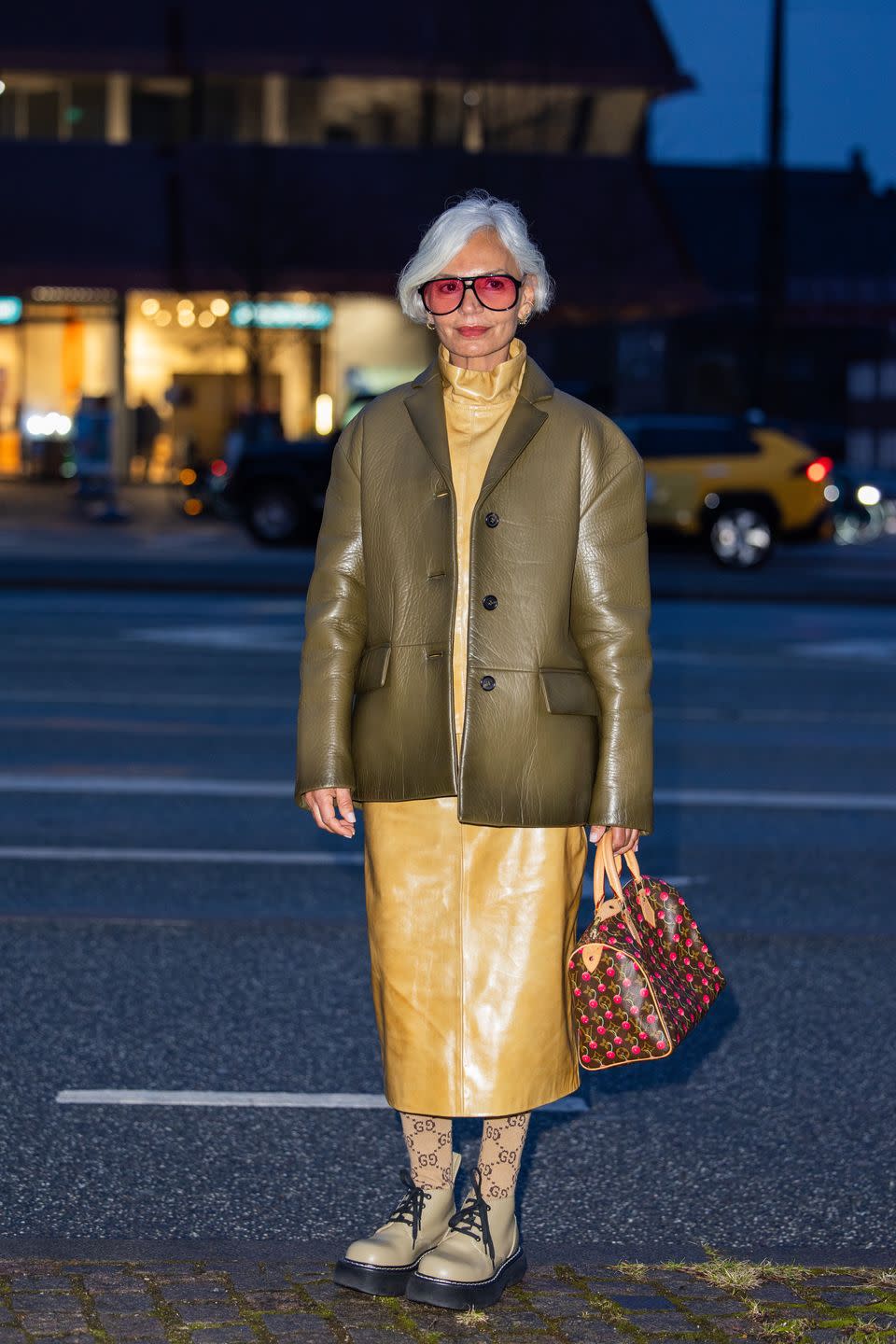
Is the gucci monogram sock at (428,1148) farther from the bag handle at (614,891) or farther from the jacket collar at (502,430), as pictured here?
the jacket collar at (502,430)

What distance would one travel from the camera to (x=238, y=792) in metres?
10.1

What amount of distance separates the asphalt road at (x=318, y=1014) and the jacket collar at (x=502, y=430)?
1.65 m

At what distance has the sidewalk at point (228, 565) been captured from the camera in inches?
912

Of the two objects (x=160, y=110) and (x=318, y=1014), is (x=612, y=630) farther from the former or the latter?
(x=160, y=110)

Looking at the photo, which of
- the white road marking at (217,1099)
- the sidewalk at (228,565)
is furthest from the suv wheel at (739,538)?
the white road marking at (217,1099)

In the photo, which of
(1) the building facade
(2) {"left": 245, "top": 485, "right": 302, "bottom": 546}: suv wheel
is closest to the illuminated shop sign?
(1) the building facade

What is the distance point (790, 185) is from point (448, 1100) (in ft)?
219

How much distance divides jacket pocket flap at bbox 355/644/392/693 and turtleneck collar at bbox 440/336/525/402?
1.63 feet

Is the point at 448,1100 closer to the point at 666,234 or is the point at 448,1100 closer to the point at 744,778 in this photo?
the point at 744,778

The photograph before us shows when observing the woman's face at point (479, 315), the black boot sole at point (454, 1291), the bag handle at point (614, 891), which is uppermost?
the woman's face at point (479, 315)

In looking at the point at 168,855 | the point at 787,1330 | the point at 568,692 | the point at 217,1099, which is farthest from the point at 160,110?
the point at 787,1330

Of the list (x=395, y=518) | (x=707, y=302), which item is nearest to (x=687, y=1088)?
(x=395, y=518)

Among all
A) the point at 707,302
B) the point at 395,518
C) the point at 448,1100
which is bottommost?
the point at 448,1100

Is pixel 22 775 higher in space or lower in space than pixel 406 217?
lower
